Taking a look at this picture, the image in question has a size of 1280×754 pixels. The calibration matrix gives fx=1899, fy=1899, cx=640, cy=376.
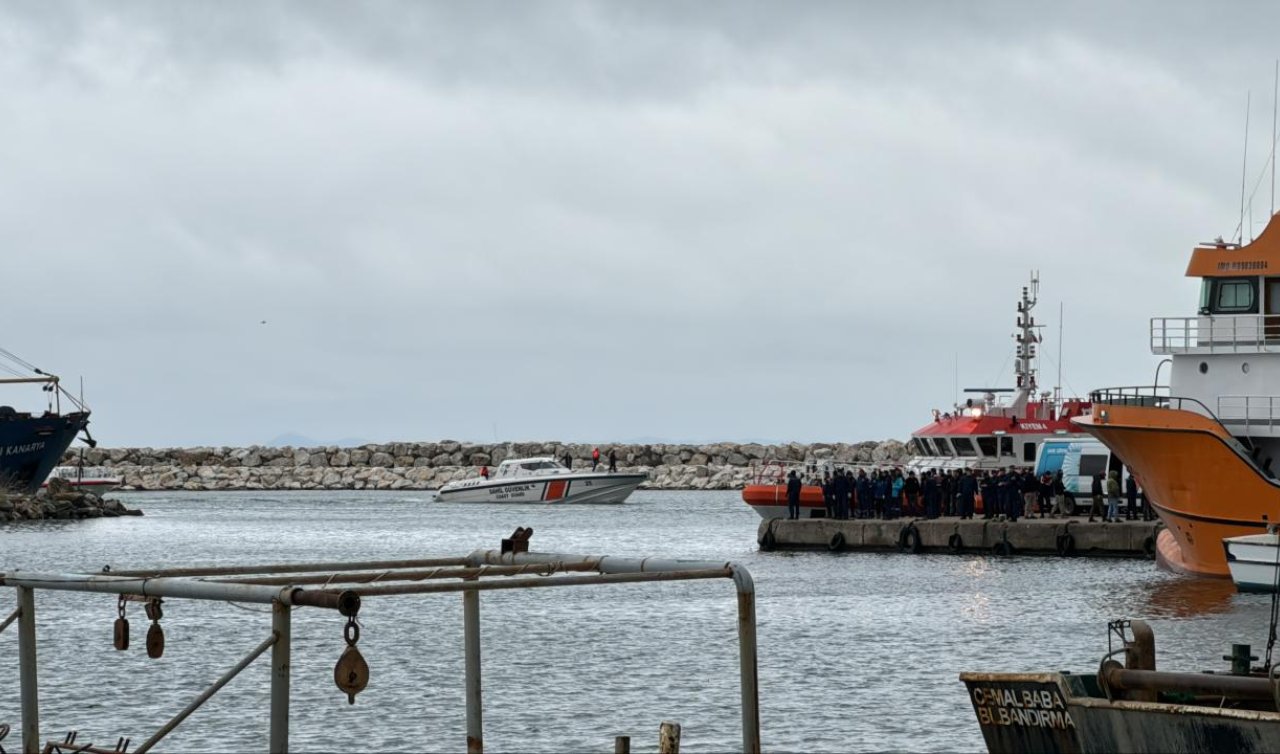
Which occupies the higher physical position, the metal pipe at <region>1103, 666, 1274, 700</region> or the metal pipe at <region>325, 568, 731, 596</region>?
the metal pipe at <region>325, 568, 731, 596</region>

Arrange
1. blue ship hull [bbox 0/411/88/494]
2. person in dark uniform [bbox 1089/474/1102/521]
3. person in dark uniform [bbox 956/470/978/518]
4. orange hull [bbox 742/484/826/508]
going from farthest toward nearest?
blue ship hull [bbox 0/411/88/494] < orange hull [bbox 742/484/826/508] < person in dark uniform [bbox 956/470/978/518] < person in dark uniform [bbox 1089/474/1102/521]

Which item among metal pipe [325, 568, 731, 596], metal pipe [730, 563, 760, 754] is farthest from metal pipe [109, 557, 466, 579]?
metal pipe [730, 563, 760, 754]

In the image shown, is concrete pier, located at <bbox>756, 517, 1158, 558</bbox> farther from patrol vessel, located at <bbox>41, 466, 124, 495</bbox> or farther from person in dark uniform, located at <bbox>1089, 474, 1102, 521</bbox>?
patrol vessel, located at <bbox>41, 466, 124, 495</bbox>

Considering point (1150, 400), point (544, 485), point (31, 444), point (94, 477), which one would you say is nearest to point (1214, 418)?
point (1150, 400)

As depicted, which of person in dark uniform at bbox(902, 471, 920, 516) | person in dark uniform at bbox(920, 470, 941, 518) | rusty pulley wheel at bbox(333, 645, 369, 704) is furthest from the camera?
person in dark uniform at bbox(902, 471, 920, 516)

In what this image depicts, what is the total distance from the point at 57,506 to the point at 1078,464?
4568cm

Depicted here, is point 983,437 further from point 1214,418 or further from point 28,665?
point 28,665

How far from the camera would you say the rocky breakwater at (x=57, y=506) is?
247 ft

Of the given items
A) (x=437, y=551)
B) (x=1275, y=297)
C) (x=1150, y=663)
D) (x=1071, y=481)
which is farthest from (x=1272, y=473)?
(x=437, y=551)

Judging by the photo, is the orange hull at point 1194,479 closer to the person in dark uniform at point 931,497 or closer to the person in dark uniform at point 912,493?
the person in dark uniform at point 931,497

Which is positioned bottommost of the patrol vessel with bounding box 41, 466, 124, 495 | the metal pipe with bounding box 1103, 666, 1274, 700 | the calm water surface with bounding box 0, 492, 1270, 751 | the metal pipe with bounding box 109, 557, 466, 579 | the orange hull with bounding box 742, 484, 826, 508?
the calm water surface with bounding box 0, 492, 1270, 751

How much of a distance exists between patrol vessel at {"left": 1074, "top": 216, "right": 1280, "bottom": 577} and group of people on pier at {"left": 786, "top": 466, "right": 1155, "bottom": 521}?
781 centimetres

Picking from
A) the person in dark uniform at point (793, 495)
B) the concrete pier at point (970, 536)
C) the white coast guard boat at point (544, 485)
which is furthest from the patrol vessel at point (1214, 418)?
the white coast guard boat at point (544, 485)

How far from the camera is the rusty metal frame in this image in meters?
8.81
